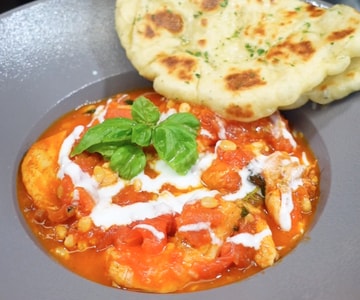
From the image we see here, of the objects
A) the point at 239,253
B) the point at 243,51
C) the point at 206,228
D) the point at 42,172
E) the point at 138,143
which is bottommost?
the point at 239,253

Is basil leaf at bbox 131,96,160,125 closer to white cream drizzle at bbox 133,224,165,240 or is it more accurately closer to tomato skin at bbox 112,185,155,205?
tomato skin at bbox 112,185,155,205

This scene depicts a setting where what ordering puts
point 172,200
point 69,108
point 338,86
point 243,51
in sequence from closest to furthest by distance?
point 172,200 → point 338,86 → point 243,51 → point 69,108

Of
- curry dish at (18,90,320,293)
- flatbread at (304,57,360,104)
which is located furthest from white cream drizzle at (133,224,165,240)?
flatbread at (304,57,360,104)

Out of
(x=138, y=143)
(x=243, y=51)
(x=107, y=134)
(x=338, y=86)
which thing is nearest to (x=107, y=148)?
(x=107, y=134)

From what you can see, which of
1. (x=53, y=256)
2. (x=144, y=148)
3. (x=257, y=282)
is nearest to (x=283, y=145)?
(x=144, y=148)

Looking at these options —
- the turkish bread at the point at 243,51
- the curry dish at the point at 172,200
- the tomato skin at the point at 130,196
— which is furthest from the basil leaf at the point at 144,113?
the tomato skin at the point at 130,196

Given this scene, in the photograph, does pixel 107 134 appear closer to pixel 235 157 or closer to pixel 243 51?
pixel 235 157
